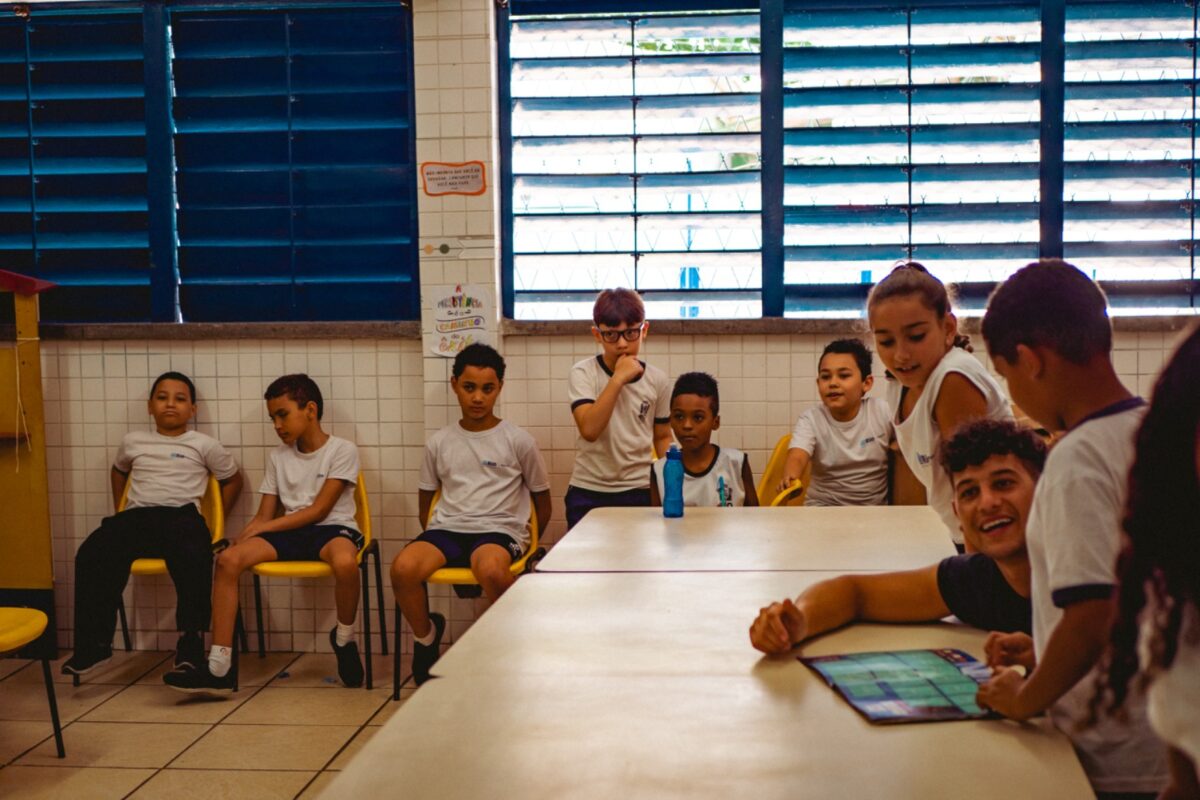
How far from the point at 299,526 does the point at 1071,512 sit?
3.50 meters

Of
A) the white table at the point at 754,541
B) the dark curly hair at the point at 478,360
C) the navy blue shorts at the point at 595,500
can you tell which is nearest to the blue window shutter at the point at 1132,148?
the white table at the point at 754,541

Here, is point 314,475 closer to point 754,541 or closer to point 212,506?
point 212,506

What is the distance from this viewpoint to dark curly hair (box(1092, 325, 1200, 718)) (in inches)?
35.9


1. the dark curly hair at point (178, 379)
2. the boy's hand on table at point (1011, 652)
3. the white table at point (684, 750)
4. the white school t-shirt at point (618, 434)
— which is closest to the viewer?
the white table at point (684, 750)

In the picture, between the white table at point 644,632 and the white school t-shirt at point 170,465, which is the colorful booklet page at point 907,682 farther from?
the white school t-shirt at point 170,465

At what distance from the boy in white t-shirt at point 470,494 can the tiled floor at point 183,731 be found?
0.40 metres

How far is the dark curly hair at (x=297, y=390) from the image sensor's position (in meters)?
4.43

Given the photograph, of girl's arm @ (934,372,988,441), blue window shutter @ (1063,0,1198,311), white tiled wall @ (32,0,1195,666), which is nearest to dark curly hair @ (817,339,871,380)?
white tiled wall @ (32,0,1195,666)

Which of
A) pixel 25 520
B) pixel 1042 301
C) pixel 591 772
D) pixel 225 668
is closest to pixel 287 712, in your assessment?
pixel 225 668

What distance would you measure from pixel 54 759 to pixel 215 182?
2467mm

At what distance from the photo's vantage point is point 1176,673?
3.26ft

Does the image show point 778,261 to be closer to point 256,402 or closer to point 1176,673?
point 256,402

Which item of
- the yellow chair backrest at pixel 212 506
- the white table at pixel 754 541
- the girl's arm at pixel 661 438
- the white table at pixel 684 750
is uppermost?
the girl's arm at pixel 661 438

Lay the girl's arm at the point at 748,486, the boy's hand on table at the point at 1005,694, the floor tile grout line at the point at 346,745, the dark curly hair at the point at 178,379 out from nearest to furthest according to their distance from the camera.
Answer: the boy's hand on table at the point at 1005,694 → the floor tile grout line at the point at 346,745 → the girl's arm at the point at 748,486 → the dark curly hair at the point at 178,379
